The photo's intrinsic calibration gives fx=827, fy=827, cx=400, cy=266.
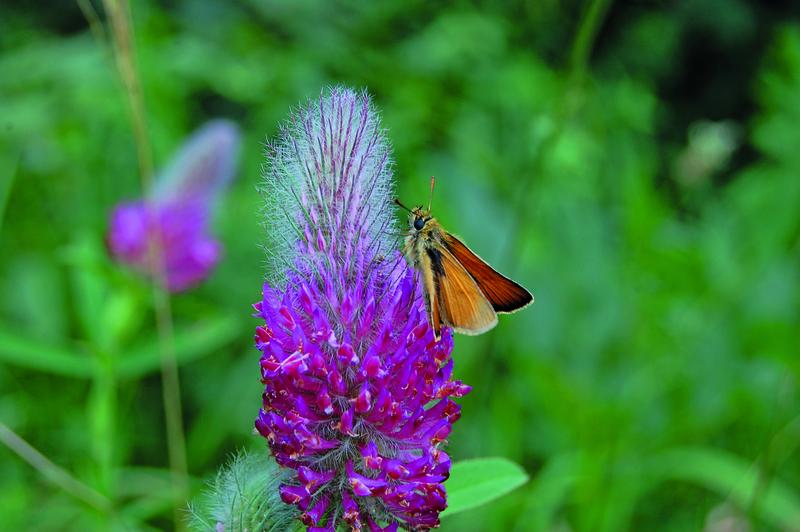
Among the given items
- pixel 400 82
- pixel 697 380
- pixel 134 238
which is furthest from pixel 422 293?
pixel 400 82

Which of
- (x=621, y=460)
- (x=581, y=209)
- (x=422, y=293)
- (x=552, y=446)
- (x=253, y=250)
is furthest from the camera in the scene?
(x=581, y=209)

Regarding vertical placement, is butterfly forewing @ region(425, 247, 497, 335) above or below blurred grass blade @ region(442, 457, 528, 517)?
above

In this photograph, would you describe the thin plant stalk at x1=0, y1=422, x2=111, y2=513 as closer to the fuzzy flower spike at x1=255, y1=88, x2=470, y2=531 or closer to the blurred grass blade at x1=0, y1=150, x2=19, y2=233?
the fuzzy flower spike at x1=255, y1=88, x2=470, y2=531

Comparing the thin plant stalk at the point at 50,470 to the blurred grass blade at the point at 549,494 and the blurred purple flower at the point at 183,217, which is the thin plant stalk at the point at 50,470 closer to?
the blurred purple flower at the point at 183,217

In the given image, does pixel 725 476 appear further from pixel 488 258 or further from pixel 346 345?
pixel 346 345

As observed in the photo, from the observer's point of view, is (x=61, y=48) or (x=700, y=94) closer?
(x=61, y=48)

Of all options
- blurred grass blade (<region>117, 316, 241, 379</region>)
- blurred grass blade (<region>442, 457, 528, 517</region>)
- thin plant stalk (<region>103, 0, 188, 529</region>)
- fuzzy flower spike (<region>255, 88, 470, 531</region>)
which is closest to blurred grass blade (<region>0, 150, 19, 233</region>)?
blurred grass blade (<region>117, 316, 241, 379</region>)

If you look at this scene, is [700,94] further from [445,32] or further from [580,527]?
[580,527]
